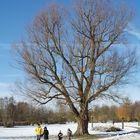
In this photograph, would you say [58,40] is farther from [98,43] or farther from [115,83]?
[115,83]

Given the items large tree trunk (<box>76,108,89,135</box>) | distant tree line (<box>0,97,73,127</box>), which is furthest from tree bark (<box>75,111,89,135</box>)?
distant tree line (<box>0,97,73,127</box>)

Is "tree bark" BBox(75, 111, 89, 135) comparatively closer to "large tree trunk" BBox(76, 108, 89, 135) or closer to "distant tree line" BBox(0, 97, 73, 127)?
"large tree trunk" BBox(76, 108, 89, 135)

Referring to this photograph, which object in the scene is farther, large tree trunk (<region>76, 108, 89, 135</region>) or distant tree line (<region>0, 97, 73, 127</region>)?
distant tree line (<region>0, 97, 73, 127</region>)

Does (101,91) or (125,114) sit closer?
(101,91)

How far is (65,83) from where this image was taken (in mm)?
45094

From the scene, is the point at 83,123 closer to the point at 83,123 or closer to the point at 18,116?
the point at 83,123

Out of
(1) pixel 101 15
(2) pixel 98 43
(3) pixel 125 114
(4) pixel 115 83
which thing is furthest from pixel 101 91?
(3) pixel 125 114

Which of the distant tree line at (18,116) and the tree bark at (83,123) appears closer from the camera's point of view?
the tree bark at (83,123)

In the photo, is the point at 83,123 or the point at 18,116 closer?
the point at 83,123

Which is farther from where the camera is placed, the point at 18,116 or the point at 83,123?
the point at 18,116

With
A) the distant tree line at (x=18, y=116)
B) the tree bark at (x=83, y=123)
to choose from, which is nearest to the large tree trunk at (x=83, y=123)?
the tree bark at (x=83, y=123)

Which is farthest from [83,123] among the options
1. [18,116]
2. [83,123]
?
[18,116]

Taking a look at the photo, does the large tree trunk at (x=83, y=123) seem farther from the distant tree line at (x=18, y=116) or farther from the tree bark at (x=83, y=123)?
the distant tree line at (x=18, y=116)

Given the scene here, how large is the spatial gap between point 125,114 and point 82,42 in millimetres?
106327
